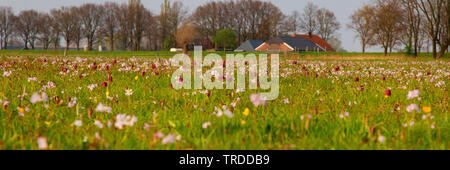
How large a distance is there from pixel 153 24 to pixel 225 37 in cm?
1737

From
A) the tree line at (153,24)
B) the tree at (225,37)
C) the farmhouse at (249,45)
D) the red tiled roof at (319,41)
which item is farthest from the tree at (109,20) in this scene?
the red tiled roof at (319,41)

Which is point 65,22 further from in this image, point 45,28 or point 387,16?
point 387,16

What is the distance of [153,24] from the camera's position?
7612cm

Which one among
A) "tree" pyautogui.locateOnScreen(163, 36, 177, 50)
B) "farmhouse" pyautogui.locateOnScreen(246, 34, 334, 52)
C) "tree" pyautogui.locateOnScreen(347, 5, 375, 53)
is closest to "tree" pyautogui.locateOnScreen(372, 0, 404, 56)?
"tree" pyautogui.locateOnScreen(347, 5, 375, 53)

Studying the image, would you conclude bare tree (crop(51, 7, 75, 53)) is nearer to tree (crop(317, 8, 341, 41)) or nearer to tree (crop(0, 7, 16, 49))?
tree (crop(0, 7, 16, 49))

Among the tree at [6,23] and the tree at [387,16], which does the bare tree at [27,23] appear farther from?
the tree at [387,16]

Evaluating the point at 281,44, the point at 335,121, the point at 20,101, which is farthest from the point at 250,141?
the point at 281,44

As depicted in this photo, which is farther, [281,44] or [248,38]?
[248,38]

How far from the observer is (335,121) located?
10.4 ft

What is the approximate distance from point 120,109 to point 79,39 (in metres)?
80.0

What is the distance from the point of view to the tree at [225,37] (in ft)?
249

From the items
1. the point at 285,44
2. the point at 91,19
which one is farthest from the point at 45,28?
the point at 285,44

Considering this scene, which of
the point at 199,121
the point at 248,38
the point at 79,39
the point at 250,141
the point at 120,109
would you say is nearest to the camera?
the point at 250,141
